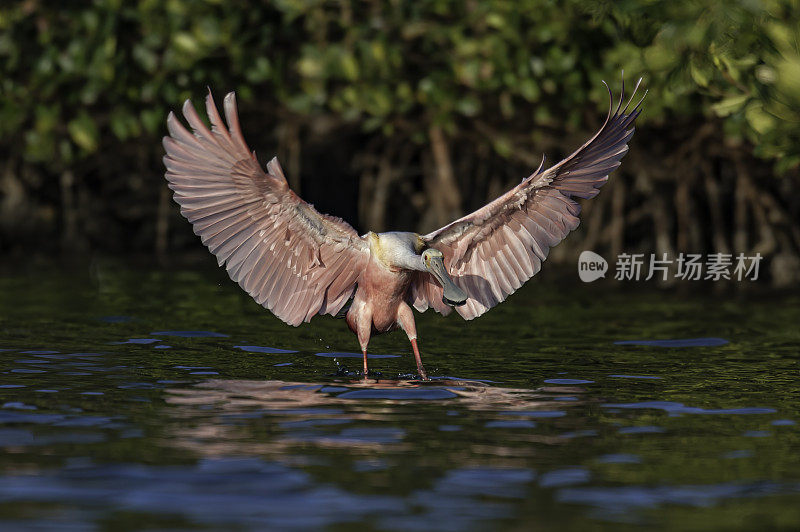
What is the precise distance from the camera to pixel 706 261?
17.1 m

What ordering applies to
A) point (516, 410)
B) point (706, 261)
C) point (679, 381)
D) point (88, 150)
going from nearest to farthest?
point (516, 410) < point (679, 381) < point (88, 150) < point (706, 261)

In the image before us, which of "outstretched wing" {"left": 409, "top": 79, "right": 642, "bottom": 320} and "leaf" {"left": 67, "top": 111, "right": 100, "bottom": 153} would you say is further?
"leaf" {"left": 67, "top": 111, "right": 100, "bottom": 153}

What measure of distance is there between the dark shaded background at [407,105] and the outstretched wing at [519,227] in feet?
11.2

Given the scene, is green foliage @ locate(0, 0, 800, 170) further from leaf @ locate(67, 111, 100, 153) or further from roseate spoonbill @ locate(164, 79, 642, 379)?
roseate spoonbill @ locate(164, 79, 642, 379)

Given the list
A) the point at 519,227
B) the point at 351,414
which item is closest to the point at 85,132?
the point at 519,227

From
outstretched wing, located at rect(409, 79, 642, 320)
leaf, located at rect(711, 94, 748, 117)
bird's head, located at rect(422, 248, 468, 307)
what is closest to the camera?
bird's head, located at rect(422, 248, 468, 307)

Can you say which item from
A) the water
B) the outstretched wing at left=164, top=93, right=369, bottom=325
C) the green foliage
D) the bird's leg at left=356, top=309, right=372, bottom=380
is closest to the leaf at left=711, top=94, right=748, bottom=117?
the water

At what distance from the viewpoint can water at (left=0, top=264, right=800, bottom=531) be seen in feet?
18.3

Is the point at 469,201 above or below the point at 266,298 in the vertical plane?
above

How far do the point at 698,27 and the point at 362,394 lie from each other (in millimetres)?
3097

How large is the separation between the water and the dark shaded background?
337 centimetres

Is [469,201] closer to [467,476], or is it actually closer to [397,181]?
[397,181]

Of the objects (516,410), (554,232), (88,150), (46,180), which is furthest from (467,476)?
(46,180)

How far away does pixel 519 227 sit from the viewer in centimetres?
952
